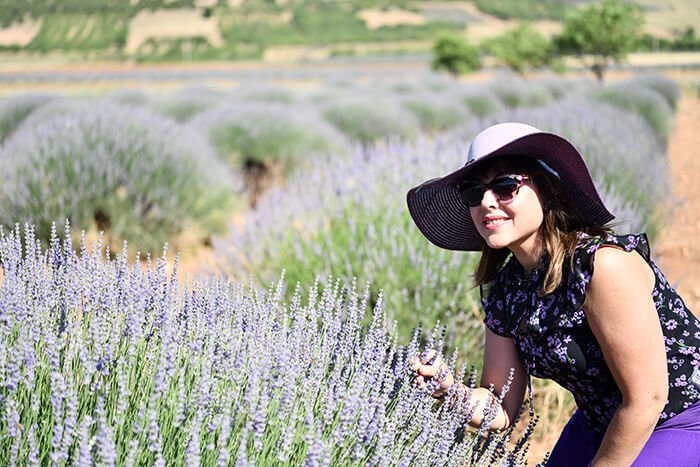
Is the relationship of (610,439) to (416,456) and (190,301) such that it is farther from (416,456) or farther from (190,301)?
(190,301)

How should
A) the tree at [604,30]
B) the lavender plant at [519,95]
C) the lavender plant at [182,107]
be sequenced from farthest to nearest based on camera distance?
1. the tree at [604,30]
2. the lavender plant at [519,95]
3. the lavender plant at [182,107]

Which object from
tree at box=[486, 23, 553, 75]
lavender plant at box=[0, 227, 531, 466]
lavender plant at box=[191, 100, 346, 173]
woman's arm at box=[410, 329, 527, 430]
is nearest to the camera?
lavender plant at box=[0, 227, 531, 466]

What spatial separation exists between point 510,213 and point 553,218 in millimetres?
149

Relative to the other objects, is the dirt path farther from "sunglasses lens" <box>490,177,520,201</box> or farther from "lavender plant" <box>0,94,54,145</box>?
"lavender plant" <box>0,94,54,145</box>

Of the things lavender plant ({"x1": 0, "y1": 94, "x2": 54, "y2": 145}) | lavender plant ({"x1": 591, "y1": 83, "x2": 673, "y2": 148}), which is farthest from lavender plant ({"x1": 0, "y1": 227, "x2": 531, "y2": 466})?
lavender plant ({"x1": 591, "y1": 83, "x2": 673, "y2": 148})

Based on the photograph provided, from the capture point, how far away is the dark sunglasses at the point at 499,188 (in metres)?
2.09

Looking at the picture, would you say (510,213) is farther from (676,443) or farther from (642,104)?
(642,104)

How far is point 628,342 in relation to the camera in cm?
187

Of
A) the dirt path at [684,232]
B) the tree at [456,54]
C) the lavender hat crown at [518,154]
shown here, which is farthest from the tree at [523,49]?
the lavender hat crown at [518,154]

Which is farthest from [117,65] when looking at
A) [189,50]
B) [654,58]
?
[654,58]

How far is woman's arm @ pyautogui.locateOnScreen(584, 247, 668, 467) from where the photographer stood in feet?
6.14

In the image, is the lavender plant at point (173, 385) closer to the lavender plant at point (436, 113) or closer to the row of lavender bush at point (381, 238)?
the row of lavender bush at point (381, 238)

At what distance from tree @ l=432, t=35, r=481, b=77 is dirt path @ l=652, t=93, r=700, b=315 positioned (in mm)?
21967

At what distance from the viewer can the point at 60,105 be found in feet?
38.9
